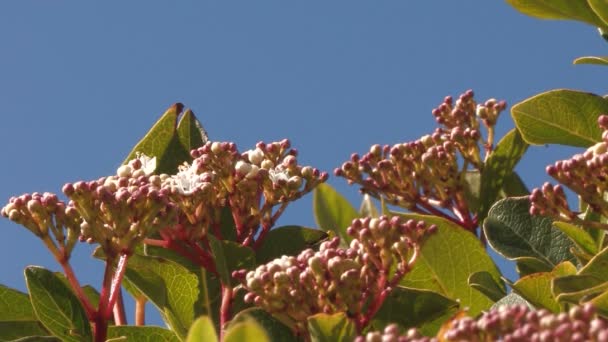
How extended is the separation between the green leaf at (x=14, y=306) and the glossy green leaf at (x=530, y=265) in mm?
1346

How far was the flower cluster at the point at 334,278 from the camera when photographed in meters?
2.61

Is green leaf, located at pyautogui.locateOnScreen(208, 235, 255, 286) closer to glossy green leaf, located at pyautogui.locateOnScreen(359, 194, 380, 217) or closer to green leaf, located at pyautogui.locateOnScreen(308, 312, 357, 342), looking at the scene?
green leaf, located at pyautogui.locateOnScreen(308, 312, 357, 342)

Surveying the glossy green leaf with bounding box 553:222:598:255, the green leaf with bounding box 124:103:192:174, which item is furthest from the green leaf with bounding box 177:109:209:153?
the glossy green leaf with bounding box 553:222:598:255

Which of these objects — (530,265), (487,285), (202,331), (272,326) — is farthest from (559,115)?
(202,331)

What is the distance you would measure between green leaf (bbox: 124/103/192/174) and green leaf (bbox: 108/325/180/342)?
77 cm

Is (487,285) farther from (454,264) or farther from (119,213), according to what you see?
(119,213)

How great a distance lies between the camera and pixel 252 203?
3.33m

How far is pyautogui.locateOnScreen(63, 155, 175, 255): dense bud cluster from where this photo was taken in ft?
9.80

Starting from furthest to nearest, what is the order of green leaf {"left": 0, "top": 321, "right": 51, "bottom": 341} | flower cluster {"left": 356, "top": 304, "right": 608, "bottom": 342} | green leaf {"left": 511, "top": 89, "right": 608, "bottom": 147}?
green leaf {"left": 511, "top": 89, "right": 608, "bottom": 147}
green leaf {"left": 0, "top": 321, "right": 51, "bottom": 341}
flower cluster {"left": 356, "top": 304, "right": 608, "bottom": 342}

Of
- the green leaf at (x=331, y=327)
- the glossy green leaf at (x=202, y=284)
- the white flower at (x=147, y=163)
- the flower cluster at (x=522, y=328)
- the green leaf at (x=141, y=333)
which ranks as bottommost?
the flower cluster at (x=522, y=328)

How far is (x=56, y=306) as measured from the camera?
3020 mm

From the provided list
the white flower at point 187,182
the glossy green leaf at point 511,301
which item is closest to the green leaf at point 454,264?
the glossy green leaf at point 511,301

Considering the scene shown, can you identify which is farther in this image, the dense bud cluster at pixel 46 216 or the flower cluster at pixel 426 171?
the flower cluster at pixel 426 171

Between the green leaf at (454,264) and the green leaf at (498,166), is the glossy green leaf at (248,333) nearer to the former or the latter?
the green leaf at (454,264)
